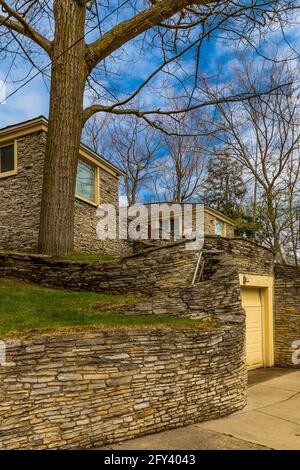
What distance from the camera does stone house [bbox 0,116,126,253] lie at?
475 inches

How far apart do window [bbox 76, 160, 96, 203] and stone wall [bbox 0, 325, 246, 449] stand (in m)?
8.87

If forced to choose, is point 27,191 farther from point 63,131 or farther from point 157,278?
point 157,278

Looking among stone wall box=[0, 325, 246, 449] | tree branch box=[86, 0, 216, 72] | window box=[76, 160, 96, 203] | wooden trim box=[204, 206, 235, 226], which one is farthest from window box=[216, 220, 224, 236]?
stone wall box=[0, 325, 246, 449]

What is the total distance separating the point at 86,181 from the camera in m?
14.0

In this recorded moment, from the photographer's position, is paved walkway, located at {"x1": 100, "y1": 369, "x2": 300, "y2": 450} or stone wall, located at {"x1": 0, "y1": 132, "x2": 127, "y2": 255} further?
stone wall, located at {"x1": 0, "y1": 132, "x2": 127, "y2": 255}

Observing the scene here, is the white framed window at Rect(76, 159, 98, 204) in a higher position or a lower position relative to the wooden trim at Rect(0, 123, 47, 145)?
lower

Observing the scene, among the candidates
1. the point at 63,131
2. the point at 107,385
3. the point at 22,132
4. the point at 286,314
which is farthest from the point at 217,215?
the point at 107,385

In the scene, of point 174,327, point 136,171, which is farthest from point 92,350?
point 136,171

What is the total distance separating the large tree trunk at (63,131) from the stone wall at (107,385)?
15.3 ft

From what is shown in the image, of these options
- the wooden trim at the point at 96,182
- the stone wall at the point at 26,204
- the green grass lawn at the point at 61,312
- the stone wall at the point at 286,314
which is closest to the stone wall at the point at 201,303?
the green grass lawn at the point at 61,312

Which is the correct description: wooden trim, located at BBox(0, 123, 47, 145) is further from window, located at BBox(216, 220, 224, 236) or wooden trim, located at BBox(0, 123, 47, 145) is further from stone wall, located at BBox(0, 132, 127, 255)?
window, located at BBox(216, 220, 224, 236)

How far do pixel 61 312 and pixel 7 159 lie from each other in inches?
341

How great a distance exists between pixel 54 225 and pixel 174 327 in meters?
4.67
